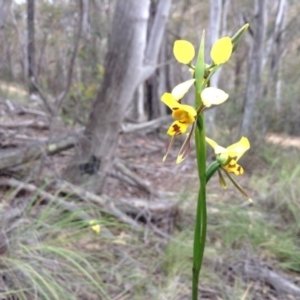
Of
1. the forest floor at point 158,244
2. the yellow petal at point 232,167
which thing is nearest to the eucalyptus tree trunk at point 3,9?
the forest floor at point 158,244

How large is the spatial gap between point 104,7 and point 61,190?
11.1 m

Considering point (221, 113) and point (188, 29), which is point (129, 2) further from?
point (188, 29)

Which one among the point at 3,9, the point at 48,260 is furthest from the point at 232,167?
the point at 3,9

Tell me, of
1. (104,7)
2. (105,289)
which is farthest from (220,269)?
(104,7)

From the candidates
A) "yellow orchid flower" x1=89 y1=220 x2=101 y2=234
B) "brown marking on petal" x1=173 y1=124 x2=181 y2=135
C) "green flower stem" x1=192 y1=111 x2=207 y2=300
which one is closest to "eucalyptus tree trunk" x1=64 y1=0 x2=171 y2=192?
"yellow orchid flower" x1=89 y1=220 x2=101 y2=234

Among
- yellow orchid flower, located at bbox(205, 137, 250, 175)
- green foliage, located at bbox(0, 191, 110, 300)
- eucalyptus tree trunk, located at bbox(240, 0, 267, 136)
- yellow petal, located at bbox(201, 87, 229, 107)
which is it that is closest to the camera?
yellow petal, located at bbox(201, 87, 229, 107)

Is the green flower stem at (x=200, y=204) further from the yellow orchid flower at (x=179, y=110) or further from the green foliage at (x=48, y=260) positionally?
the green foliage at (x=48, y=260)

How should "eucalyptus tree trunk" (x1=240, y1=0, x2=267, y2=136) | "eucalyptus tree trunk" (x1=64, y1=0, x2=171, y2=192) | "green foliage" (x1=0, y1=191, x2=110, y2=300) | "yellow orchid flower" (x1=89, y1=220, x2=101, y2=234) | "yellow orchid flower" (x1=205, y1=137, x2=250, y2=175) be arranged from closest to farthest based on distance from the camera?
1. "yellow orchid flower" (x1=205, y1=137, x2=250, y2=175)
2. "green foliage" (x1=0, y1=191, x2=110, y2=300)
3. "yellow orchid flower" (x1=89, y1=220, x2=101, y2=234)
4. "eucalyptus tree trunk" (x1=64, y1=0, x2=171, y2=192)
5. "eucalyptus tree trunk" (x1=240, y1=0, x2=267, y2=136)

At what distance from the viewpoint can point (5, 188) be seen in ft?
12.7

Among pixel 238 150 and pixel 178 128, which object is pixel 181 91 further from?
pixel 238 150

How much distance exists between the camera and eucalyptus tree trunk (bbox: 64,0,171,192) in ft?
15.0

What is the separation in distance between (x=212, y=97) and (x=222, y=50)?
141mm

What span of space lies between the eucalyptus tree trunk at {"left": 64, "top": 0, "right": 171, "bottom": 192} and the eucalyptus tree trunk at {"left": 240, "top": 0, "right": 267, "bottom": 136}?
311cm

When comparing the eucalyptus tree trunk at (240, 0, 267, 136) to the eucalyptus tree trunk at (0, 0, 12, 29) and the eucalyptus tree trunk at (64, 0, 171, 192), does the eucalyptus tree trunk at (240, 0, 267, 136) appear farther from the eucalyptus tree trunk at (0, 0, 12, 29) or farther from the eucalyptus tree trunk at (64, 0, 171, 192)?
the eucalyptus tree trunk at (0, 0, 12, 29)
